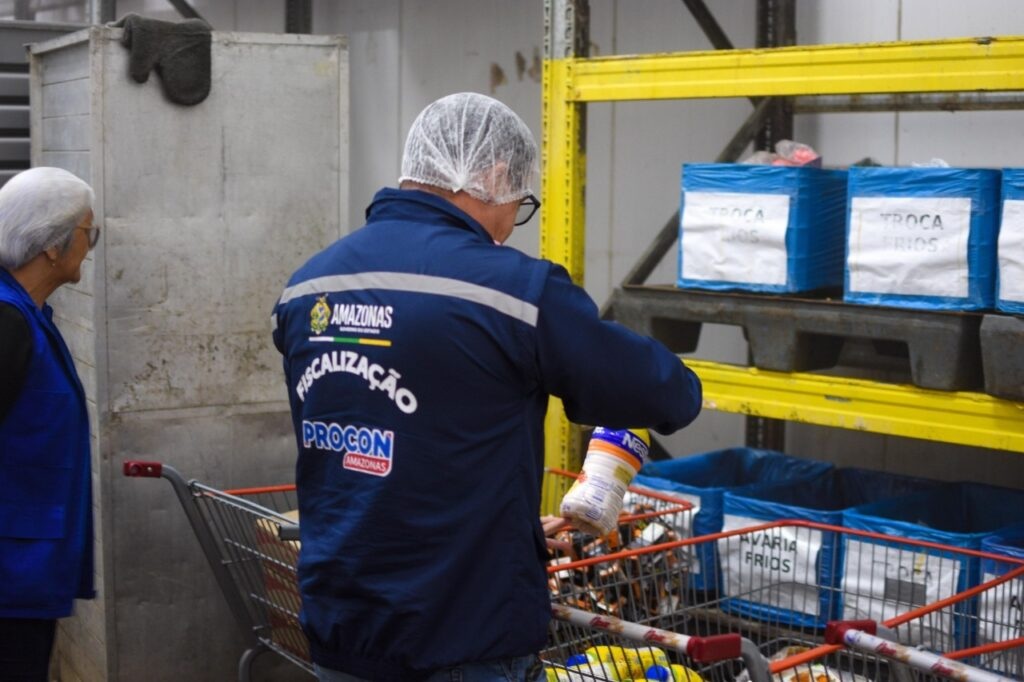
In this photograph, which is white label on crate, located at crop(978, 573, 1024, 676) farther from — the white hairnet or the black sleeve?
the black sleeve

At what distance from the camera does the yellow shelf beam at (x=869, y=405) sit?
11.5 feet

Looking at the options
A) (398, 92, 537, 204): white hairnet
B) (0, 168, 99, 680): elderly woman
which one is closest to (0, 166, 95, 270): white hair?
(0, 168, 99, 680): elderly woman

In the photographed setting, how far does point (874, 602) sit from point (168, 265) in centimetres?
251

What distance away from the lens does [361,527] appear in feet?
7.48

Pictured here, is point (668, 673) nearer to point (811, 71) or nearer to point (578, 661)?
point (578, 661)

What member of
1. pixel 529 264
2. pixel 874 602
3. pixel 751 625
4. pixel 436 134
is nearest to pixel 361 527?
pixel 529 264

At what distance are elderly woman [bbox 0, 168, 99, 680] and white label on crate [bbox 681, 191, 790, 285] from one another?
1.85m

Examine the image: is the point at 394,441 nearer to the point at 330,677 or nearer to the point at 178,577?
the point at 330,677

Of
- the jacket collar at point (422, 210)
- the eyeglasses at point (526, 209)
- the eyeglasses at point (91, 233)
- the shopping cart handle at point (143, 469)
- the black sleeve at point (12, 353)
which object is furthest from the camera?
the shopping cart handle at point (143, 469)

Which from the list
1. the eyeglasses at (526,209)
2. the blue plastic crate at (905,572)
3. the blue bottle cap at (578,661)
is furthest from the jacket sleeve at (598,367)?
the blue plastic crate at (905,572)

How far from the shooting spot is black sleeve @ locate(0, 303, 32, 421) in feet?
Answer: 9.87

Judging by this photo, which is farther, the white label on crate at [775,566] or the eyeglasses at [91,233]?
the white label on crate at [775,566]

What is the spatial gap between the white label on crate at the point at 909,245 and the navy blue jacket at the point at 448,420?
148 centimetres

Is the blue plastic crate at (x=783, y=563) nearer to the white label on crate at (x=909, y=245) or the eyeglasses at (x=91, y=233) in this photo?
the white label on crate at (x=909, y=245)
